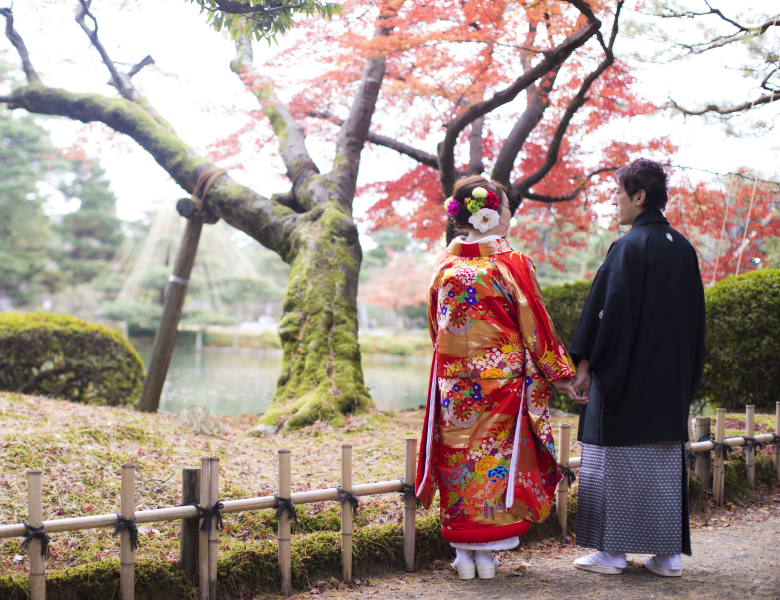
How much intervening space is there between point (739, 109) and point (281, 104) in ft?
15.5

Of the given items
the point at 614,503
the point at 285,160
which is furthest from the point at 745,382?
the point at 285,160

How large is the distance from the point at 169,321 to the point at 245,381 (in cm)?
786

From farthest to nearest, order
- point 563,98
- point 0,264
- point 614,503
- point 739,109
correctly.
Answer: point 0,264 → point 563,98 → point 739,109 → point 614,503

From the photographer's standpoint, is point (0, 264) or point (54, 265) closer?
point (0, 264)

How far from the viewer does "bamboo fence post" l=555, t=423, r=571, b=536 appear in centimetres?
278

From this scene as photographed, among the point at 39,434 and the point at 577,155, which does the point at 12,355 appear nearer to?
the point at 39,434

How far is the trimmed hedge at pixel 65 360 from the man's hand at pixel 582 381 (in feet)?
17.3

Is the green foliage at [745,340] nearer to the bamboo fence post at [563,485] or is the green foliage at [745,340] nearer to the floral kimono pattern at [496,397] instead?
the bamboo fence post at [563,485]

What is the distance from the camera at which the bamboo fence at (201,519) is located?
5.82 feet

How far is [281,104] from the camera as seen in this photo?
267 inches

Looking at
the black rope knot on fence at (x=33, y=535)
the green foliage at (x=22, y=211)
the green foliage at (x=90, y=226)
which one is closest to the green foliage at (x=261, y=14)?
the black rope knot on fence at (x=33, y=535)

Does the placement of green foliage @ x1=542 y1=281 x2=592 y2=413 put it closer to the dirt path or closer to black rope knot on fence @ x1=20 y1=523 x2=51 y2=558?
the dirt path

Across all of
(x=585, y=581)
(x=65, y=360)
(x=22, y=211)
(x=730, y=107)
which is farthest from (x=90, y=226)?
(x=585, y=581)

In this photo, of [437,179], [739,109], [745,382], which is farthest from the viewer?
[437,179]
